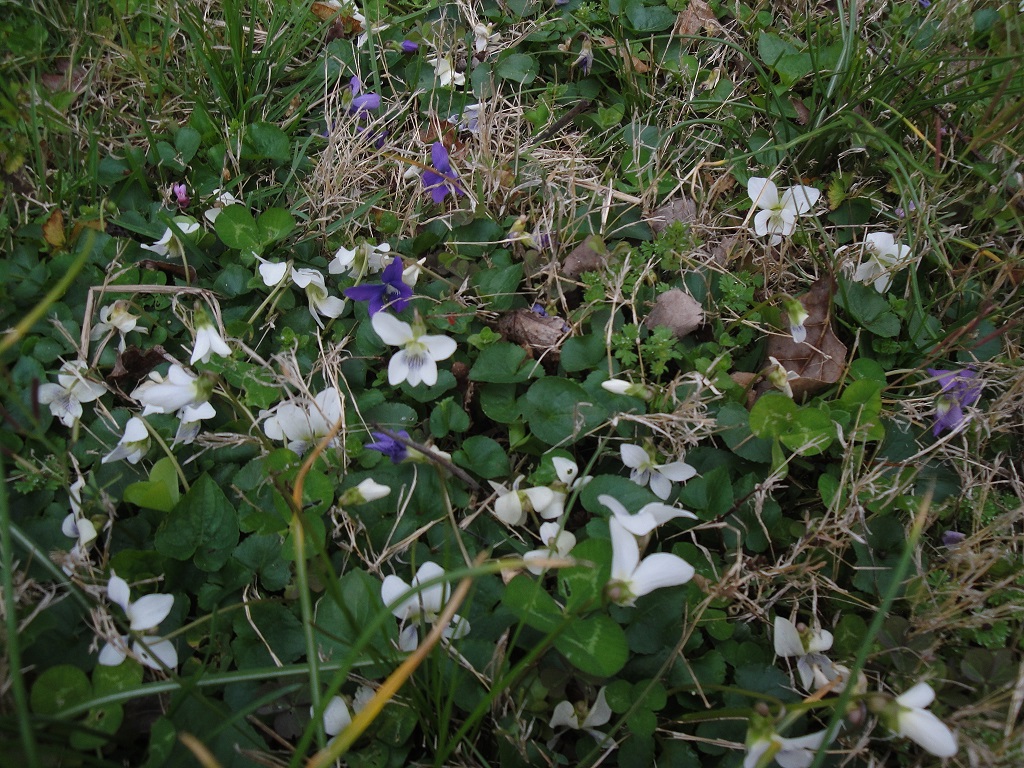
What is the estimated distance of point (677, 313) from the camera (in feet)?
5.45

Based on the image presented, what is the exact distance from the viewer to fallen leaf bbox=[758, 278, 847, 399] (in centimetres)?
162

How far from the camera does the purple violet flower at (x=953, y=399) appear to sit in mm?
1513

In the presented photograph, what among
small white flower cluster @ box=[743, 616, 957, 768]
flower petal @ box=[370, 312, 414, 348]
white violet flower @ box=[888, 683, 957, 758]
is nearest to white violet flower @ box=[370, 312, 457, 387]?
flower petal @ box=[370, 312, 414, 348]

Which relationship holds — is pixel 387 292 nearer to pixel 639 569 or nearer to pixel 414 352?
pixel 414 352

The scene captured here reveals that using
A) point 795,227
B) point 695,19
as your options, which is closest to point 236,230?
point 795,227

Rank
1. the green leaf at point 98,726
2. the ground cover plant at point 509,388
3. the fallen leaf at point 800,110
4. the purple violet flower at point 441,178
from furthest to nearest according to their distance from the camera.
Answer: the fallen leaf at point 800,110 < the purple violet flower at point 441,178 < the ground cover plant at point 509,388 < the green leaf at point 98,726

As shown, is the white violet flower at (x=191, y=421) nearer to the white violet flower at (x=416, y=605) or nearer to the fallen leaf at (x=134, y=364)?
the fallen leaf at (x=134, y=364)

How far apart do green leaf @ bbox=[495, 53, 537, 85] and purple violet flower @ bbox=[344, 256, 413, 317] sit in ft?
3.01

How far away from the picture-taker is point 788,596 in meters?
1.40

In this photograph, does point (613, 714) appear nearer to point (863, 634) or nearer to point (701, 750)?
point (701, 750)

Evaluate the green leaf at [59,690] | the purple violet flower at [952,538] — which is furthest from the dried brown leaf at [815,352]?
the green leaf at [59,690]

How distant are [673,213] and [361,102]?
96 cm

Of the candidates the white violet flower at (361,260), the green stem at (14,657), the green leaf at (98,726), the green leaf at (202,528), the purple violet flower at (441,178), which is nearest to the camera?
the green stem at (14,657)

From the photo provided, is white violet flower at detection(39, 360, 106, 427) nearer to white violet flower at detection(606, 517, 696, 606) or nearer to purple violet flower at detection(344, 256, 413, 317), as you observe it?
purple violet flower at detection(344, 256, 413, 317)
